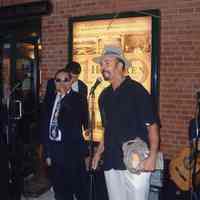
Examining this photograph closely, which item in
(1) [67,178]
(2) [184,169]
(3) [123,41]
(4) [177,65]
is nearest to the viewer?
(1) [67,178]

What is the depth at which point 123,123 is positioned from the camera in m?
3.55

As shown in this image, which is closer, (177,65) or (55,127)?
(55,127)

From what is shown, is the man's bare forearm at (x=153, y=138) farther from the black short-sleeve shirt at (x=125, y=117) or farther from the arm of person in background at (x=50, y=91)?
the arm of person in background at (x=50, y=91)

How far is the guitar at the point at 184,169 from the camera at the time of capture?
15.8ft

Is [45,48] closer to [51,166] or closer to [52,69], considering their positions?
[52,69]

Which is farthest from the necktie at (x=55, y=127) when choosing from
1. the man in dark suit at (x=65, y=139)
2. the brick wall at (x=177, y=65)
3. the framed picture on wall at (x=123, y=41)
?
the brick wall at (x=177, y=65)

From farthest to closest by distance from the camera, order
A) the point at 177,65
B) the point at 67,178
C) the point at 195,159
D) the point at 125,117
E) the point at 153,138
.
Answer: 1. the point at 177,65
2. the point at 67,178
3. the point at 195,159
4. the point at 125,117
5. the point at 153,138

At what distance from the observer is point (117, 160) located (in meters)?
→ 3.60

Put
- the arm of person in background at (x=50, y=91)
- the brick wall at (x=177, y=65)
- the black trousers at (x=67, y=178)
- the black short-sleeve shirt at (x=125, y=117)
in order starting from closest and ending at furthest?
the black short-sleeve shirt at (x=125, y=117), the black trousers at (x=67, y=178), the arm of person in background at (x=50, y=91), the brick wall at (x=177, y=65)

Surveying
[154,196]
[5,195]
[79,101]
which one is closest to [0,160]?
[5,195]

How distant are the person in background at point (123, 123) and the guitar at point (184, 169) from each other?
1.38m

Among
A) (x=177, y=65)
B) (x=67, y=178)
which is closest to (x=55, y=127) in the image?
(x=67, y=178)

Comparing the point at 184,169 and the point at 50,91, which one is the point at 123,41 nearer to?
the point at 50,91

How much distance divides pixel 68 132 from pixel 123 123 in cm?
115
